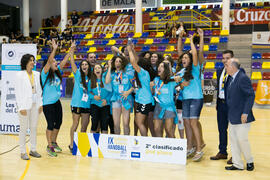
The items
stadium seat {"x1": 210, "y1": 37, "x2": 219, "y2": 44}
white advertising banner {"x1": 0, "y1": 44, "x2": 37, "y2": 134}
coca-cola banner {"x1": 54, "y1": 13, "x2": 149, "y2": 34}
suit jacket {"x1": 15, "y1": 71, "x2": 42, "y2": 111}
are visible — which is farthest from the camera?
coca-cola banner {"x1": 54, "y1": 13, "x2": 149, "y2": 34}

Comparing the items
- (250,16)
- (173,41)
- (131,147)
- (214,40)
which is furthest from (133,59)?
(250,16)

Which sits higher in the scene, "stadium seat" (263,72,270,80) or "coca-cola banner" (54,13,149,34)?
"coca-cola banner" (54,13,149,34)

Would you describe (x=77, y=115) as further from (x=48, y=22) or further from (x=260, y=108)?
(x=48, y=22)

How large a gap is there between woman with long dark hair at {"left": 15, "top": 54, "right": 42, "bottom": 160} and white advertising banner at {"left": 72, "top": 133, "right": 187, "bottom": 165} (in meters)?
0.73

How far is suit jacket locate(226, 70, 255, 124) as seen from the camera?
4434 millimetres

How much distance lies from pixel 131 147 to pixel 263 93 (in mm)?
8403

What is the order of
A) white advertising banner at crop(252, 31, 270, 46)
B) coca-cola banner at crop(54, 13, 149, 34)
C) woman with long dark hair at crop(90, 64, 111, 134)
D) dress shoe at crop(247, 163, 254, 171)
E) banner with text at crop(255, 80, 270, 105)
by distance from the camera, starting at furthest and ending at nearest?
coca-cola banner at crop(54, 13, 149, 34) < white advertising banner at crop(252, 31, 270, 46) < banner with text at crop(255, 80, 270, 105) < woman with long dark hair at crop(90, 64, 111, 134) < dress shoe at crop(247, 163, 254, 171)

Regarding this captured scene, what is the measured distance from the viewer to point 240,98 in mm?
4516

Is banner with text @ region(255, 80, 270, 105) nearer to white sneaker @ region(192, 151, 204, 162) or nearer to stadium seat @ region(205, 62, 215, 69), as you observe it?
stadium seat @ region(205, 62, 215, 69)

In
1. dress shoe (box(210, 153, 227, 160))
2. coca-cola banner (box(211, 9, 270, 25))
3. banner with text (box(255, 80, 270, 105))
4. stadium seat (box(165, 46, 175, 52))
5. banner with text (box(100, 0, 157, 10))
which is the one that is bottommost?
dress shoe (box(210, 153, 227, 160))

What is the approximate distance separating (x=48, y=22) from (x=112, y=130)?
677 inches

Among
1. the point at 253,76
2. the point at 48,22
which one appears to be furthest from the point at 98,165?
the point at 48,22

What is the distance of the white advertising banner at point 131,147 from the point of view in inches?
197

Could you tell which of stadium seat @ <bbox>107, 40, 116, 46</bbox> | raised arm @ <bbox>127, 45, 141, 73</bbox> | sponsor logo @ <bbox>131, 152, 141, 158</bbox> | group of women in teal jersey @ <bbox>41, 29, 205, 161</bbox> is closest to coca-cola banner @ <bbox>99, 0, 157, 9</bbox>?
stadium seat @ <bbox>107, 40, 116, 46</bbox>
